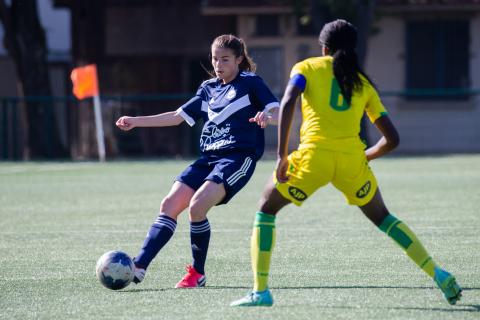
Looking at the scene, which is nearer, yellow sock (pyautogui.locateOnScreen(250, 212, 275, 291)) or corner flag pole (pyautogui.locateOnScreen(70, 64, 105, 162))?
yellow sock (pyautogui.locateOnScreen(250, 212, 275, 291))

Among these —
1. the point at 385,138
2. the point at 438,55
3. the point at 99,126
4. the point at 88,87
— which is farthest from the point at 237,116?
the point at 438,55

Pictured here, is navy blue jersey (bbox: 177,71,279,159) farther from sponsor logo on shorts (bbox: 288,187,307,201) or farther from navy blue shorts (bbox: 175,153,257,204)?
sponsor logo on shorts (bbox: 288,187,307,201)

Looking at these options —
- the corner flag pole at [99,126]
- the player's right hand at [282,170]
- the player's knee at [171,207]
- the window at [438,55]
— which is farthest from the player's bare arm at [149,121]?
the window at [438,55]

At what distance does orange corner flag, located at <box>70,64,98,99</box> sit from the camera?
25.6 m

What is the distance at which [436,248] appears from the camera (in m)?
9.50

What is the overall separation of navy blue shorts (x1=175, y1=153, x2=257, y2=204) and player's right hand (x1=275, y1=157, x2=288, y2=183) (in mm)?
1270

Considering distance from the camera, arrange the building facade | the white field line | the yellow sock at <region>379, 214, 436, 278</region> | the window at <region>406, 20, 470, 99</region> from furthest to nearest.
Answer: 1. the window at <region>406, 20, 470, 99</region>
2. the building facade
3. the white field line
4. the yellow sock at <region>379, 214, 436, 278</region>

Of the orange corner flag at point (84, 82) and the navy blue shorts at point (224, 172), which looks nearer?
the navy blue shorts at point (224, 172)

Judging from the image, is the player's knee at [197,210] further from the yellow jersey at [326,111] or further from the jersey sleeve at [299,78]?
the jersey sleeve at [299,78]

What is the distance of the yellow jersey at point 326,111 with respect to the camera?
6430 mm

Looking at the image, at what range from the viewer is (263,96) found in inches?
307

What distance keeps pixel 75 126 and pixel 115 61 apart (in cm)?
306

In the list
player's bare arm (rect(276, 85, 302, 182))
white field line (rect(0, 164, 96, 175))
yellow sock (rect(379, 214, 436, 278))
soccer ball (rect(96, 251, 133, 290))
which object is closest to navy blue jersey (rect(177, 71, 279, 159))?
soccer ball (rect(96, 251, 133, 290))

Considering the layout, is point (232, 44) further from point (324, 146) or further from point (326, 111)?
point (324, 146)
